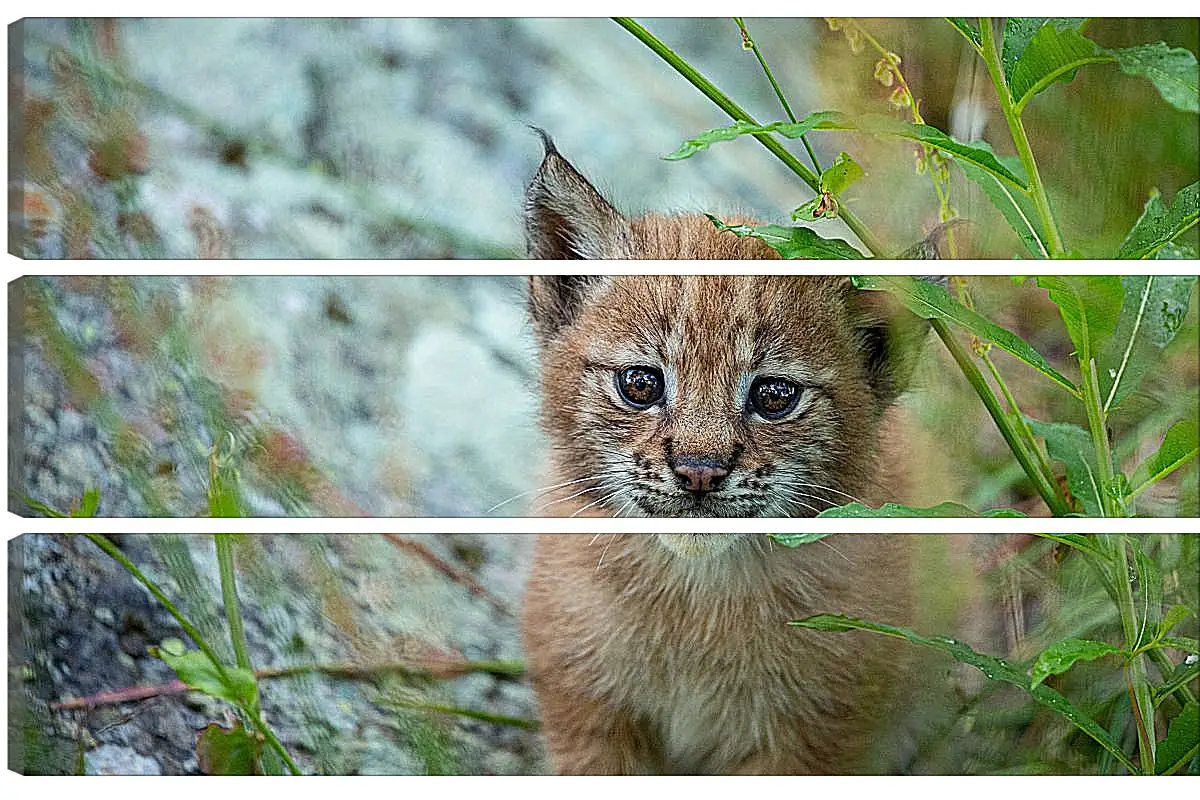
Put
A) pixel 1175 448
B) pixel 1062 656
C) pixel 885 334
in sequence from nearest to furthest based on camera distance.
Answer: pixel 1062 656 < pixel 1175 448 < pixel 885 334

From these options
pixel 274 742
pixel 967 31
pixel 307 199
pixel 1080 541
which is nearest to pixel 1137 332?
pixel 1080 541

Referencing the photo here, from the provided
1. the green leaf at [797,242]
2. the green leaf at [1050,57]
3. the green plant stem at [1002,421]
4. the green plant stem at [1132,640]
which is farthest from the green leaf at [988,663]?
the green leaf at [1050,57]

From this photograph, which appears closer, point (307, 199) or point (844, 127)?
point (844, 127)

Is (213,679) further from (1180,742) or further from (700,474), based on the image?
(1180,742)

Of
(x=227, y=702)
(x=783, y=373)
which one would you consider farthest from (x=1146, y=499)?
(x=227, y=702)

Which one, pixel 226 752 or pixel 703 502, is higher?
pixel 703 502

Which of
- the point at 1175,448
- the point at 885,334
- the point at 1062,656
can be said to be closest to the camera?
the point at 1062,656

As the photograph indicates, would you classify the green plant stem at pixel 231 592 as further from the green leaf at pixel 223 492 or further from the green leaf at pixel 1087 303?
the green leaf at pixel 1087 303
